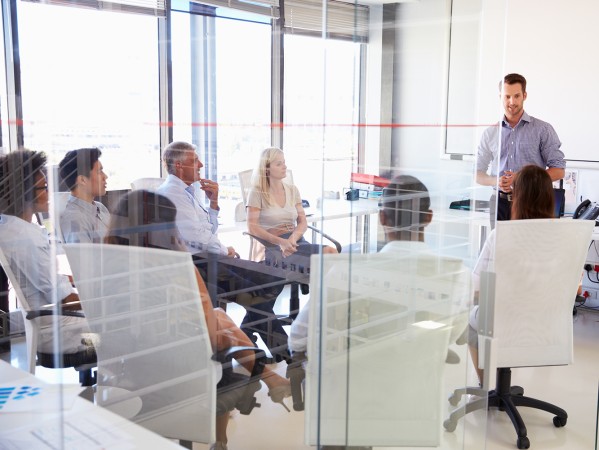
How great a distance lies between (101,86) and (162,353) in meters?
0.59

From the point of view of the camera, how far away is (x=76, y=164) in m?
1.58

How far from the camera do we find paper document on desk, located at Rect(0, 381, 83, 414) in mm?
1596

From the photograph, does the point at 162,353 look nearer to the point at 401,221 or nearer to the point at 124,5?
the point at 401,221

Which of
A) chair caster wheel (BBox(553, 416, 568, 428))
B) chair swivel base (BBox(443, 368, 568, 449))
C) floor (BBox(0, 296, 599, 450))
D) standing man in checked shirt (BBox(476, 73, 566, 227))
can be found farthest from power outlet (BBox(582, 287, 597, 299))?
chair caster wheel (BBox(553, 416, 568, 428))

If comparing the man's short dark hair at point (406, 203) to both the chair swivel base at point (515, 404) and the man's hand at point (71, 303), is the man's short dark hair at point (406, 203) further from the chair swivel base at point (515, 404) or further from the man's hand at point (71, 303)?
the chair swivel base at point (515, 404)

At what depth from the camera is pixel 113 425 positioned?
1.49 m

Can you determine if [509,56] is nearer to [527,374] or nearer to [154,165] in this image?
[527,374]

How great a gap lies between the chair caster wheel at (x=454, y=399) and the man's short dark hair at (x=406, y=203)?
45 centimetres

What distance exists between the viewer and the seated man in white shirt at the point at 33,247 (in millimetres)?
1661

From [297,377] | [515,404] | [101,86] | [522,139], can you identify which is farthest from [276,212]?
[522,139]

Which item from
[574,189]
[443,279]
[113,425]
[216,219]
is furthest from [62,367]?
[574,189]

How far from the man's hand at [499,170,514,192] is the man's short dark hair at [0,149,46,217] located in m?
2.10

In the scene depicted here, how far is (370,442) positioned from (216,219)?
60 cm

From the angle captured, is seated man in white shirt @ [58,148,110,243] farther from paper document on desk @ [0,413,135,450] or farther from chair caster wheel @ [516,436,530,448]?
chair caster wheel @ [516,436,530,448]
